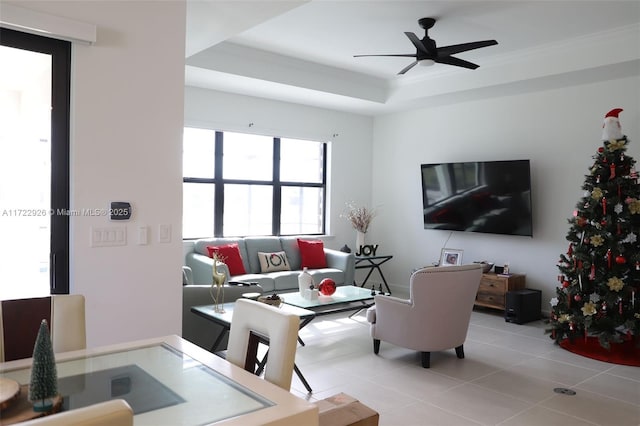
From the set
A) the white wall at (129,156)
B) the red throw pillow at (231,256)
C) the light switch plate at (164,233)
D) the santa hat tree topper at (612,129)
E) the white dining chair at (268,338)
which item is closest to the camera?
the white dining chair at (268,338)

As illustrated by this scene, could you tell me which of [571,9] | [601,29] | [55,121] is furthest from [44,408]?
[601,29]

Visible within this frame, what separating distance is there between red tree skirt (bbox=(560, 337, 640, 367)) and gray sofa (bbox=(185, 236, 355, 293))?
111 inches

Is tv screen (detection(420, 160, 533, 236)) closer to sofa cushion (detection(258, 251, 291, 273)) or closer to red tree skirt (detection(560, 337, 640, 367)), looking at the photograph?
red tree skirt (detection(560, 337, 640, 367))

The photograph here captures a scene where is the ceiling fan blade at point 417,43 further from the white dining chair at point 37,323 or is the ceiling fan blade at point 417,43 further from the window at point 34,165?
the white dining chair at point 37,323

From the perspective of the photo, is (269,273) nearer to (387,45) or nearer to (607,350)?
(387,45)

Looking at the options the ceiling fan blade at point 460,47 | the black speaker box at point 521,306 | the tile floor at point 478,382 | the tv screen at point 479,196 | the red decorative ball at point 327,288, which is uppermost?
the ceiling fan blade at point 460,47

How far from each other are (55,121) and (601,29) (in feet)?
16.4

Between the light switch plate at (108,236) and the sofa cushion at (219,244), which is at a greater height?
the light switch plate at (108,236)

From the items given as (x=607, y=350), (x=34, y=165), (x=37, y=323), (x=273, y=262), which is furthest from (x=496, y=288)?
(x=37, y=323)

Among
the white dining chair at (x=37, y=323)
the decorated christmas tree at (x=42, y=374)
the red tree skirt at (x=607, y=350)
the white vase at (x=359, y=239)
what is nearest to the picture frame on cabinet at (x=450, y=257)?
the white vase at (x=359, y=239)

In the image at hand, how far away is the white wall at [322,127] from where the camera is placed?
21.3ft

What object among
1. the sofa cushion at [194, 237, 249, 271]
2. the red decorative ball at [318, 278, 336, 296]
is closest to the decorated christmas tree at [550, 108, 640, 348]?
the red decorative ball at [318, 278, 336, 296]

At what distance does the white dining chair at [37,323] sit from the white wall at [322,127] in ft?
14.6

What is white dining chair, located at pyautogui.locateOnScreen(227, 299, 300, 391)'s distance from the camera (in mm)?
1820
